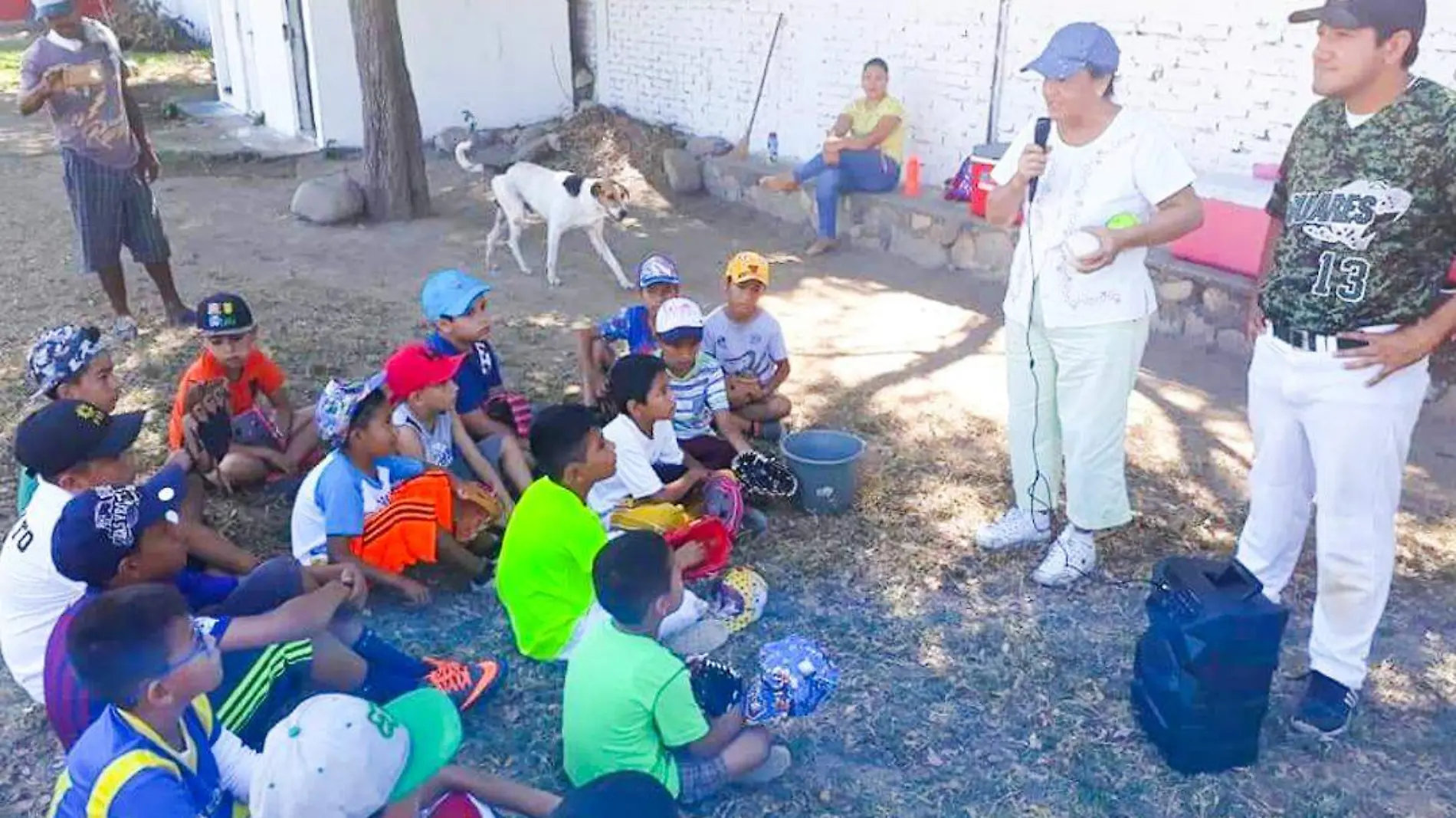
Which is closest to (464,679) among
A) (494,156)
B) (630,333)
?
(630,333)

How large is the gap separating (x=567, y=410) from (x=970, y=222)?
4.88 m

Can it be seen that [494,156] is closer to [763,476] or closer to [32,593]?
[763,476]

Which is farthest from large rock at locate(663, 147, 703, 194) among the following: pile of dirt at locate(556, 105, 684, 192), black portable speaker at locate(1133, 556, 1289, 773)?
black portable speaker at locate(1133, 556, 1289, 773)

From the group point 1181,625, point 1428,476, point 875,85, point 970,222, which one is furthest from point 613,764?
point 875,85

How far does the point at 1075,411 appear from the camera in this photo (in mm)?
3639

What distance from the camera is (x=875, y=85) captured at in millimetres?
8531

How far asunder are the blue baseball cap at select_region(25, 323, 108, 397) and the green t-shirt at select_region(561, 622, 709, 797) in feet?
6.83

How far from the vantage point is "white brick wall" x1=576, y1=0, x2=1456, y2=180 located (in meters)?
6.54

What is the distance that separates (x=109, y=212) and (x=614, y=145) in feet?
19.7

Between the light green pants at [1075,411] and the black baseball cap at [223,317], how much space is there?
8.82 ft

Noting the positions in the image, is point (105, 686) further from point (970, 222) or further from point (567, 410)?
point (970, 222)

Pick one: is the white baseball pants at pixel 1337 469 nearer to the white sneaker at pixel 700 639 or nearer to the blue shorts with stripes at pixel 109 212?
the white sneaker at pixel 700 639

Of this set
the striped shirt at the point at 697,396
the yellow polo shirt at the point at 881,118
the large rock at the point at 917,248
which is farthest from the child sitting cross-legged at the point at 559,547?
the yellow polo shirt at the point at 881,118

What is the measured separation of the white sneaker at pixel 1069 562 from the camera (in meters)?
3.90
